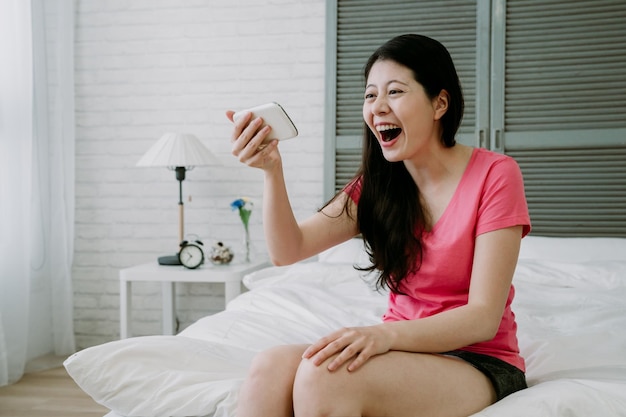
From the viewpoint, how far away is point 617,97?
2893 mm

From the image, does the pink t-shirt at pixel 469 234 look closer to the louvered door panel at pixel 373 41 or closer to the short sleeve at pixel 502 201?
the short sleeve at pixel 502 201

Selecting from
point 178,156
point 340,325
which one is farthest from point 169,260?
point 340,325

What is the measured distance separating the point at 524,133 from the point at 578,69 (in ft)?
1.23

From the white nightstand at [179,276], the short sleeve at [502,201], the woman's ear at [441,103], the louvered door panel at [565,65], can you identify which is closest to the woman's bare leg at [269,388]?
the short sleeve at [502,201]

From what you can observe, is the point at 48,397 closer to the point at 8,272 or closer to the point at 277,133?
the point at 8,272

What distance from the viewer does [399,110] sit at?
48.3 inches

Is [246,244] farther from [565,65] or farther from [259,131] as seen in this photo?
[259,131]

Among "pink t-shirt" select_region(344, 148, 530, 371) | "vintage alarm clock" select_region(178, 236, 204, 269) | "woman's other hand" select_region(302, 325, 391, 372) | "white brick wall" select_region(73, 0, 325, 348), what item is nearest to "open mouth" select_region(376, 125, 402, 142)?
"pink t-shirt" select_region(344, 148, 530, 371)

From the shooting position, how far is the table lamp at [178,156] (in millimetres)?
2943

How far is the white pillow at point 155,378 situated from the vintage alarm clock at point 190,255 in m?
1.66

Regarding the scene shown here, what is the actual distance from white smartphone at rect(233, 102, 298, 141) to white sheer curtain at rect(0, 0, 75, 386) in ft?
6.41

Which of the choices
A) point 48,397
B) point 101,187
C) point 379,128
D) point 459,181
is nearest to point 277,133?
point 379,128

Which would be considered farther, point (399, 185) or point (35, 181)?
point (35, 181)

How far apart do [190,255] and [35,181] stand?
2.62 feet
